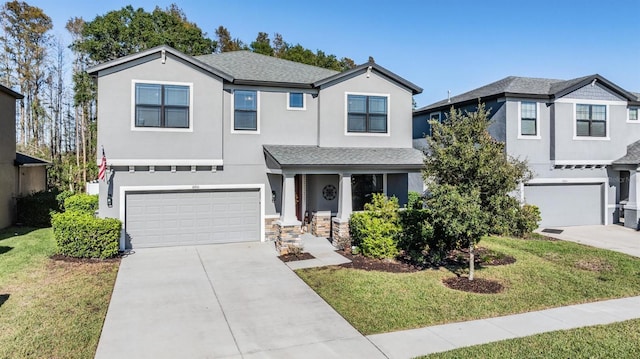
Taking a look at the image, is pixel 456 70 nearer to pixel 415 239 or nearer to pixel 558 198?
pixel 558 198

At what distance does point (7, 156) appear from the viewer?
16656mm

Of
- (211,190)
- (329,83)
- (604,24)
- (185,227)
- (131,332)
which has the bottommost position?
(131,332)

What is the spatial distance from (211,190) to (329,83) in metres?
5.69

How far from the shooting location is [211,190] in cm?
1373

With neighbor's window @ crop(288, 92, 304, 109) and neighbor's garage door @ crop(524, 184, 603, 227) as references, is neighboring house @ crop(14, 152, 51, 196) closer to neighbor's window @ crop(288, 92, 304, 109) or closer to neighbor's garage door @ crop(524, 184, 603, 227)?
neighbor's window @ crop(288, 92, 304, 109)

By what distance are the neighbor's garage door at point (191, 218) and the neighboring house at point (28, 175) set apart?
28.5ft

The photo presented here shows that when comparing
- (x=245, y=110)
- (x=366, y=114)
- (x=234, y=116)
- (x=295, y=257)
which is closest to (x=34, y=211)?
(x=234, y=116)

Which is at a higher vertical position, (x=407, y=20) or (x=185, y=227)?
(x=407, y=20)

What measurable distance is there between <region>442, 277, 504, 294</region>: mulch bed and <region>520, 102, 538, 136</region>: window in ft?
A: 32.6

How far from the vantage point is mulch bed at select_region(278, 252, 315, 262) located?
11609 mm

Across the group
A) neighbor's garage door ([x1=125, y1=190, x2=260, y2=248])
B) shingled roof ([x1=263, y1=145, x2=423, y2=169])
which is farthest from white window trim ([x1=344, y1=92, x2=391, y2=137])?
neighbor's garage door ([x1=125, y1=190, x2=260, y2=248])

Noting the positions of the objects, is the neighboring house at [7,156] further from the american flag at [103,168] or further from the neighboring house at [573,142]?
the neighboring house at [573,142]

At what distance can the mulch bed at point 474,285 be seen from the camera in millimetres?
8742

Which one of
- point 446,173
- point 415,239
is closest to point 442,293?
point 446,173
